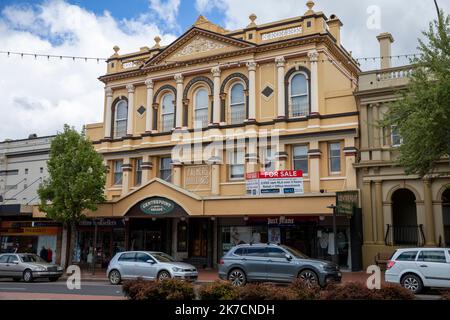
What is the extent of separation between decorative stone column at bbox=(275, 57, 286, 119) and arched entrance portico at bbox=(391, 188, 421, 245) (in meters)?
7.58

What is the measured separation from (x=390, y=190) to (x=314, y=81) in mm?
7270

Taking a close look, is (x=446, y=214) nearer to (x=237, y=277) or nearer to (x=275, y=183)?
(x=275, y=183)

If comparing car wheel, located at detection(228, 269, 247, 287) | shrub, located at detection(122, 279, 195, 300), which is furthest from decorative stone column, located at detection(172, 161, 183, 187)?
shrub, located at detection(122, 279, 195, 300)

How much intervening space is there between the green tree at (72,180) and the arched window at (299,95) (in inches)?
458

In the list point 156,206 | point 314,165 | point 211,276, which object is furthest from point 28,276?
point 314,165

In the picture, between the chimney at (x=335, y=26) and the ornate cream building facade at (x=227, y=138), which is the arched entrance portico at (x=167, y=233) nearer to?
the ornate cream building facade at (x=227, y=138)

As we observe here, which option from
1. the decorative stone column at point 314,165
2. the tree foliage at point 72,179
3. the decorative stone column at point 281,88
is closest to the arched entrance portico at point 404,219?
the decorative stone column at point 314,165

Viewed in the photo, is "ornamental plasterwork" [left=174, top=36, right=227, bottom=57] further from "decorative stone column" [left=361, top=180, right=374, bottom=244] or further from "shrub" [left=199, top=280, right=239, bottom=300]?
"shrub" [left=199, top=280, right=239, bottom=300]

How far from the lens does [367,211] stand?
2594 centimetres

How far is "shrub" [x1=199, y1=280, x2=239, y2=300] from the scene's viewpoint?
10.4 metres

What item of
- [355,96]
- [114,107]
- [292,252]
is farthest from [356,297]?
[114,107]

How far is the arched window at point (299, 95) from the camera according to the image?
2878 centimetres

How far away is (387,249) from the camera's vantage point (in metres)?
24.9
